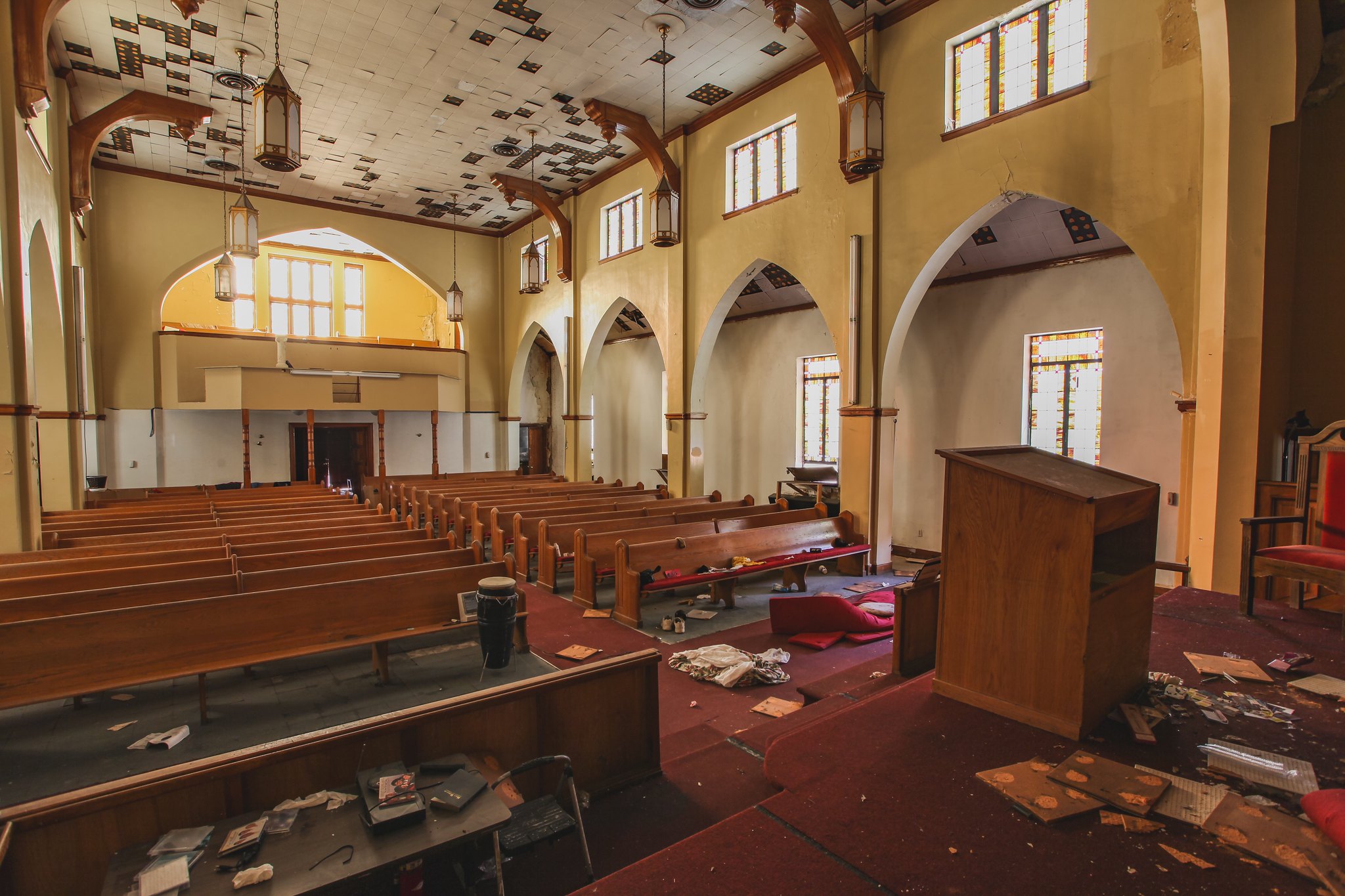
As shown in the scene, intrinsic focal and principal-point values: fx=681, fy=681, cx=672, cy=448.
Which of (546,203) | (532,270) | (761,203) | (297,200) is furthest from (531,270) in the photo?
(297,200)

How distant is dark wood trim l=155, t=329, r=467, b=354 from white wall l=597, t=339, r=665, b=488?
3288 millimetres

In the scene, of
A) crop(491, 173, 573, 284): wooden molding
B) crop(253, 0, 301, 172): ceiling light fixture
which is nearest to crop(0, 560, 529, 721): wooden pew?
crop(253, 0, 301, 172): ceiling light fixture

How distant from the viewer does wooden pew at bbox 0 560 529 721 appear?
129 inches

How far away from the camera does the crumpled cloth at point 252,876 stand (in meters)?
1.56

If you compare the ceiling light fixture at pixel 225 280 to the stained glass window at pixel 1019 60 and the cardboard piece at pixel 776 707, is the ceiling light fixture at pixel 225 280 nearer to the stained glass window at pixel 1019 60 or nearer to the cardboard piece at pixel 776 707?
the stained glass window at pixel 1019 60

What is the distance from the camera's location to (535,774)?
2373 mm

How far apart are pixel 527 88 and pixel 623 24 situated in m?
1.95

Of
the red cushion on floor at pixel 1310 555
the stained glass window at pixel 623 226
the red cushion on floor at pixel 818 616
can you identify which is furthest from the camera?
the stained glass window at pixel 623 226

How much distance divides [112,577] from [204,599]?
1.08m

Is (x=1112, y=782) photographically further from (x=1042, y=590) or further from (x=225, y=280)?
(x=225, y=280)

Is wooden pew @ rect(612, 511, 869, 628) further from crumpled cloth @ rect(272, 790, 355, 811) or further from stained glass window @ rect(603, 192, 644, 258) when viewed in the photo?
stained glass window @ rect(603, 192, 644, 258)

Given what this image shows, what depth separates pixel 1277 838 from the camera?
1517 mm

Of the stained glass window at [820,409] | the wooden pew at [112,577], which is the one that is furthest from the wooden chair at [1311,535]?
the stained glass window at [820,409]

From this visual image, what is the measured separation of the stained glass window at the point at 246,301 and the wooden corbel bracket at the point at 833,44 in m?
12.9
